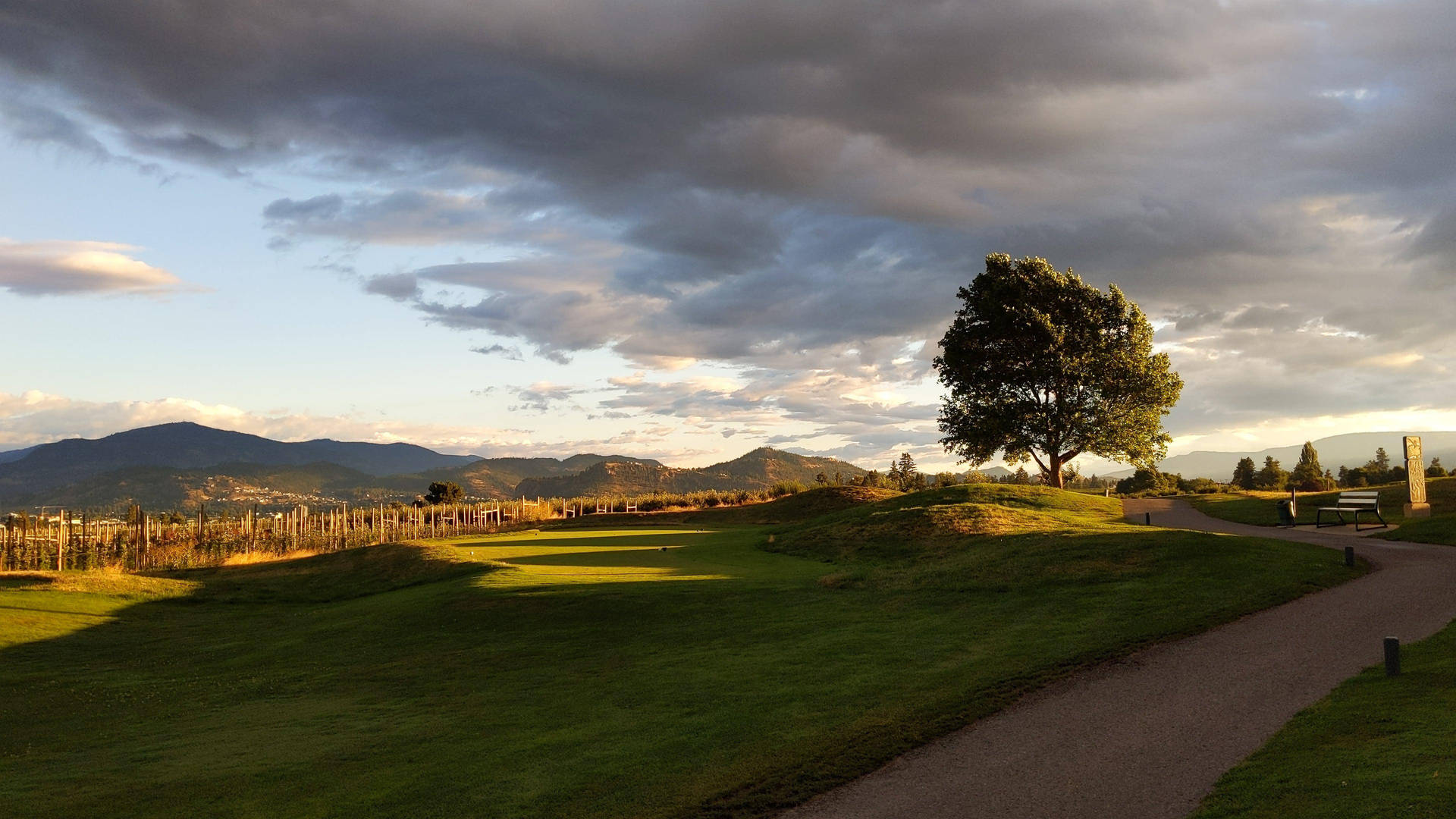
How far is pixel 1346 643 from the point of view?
1273 cm

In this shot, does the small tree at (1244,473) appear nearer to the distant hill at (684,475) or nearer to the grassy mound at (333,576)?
the grassy mound at (333,576)

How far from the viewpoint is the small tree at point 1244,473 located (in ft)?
247

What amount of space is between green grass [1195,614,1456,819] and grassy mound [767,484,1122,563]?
16.9 m

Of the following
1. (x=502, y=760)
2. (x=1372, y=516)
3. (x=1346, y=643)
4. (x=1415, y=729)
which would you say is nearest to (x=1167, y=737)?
(x=1415, y=729)

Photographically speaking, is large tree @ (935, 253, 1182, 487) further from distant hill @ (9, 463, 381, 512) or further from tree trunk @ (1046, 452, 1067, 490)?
distant hill @ (9, 463, 381, 512)

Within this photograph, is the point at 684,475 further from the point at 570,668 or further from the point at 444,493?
the point at 570,668

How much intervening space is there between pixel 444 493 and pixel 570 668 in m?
63.5

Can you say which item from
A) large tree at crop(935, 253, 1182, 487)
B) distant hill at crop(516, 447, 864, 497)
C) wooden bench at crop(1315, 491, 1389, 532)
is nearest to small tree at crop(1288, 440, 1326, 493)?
large tree at crop(935, 253, 1182, 487)

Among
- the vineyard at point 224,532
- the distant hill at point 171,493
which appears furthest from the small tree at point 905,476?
the distant hill at point 171,493

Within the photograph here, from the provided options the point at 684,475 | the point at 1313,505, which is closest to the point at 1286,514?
the point at 1313,505

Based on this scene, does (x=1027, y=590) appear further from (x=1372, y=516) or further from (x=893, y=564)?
(x=1372, y=516)

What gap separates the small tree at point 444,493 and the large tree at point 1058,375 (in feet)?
143

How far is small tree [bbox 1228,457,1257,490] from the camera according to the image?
2968 inches

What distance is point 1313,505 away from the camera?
37406mm
